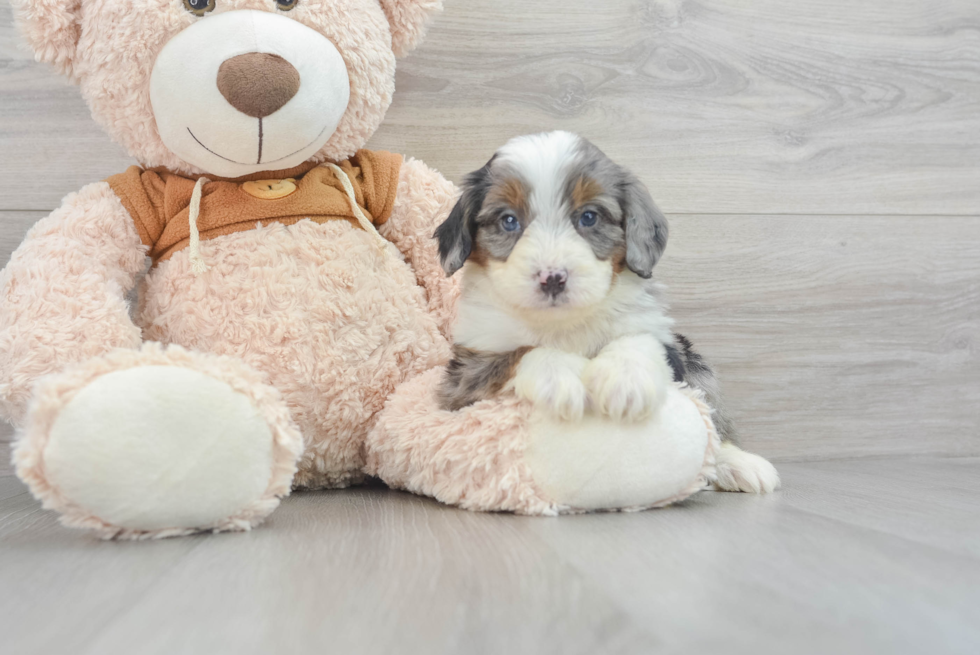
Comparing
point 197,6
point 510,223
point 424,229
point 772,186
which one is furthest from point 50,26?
point 772,186

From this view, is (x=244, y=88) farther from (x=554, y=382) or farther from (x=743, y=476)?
(x=743, y=476)

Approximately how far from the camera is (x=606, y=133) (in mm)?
2156

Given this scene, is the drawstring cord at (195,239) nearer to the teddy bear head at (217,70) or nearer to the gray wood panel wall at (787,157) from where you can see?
the teddy bear head at (217,70)

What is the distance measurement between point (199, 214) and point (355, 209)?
33 centimetres

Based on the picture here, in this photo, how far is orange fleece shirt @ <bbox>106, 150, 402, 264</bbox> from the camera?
166cm

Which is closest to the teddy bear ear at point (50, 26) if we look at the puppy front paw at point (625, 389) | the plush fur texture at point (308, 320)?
the plush fur texture at point (308, 320)

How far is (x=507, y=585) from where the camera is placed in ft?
3.25

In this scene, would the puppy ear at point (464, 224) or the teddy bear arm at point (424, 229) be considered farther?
the teddy bear arm at point (424, 229)

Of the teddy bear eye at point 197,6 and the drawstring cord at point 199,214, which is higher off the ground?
the teddy bear eye at point 197,6

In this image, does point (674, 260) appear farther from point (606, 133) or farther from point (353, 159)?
point (353, 159)

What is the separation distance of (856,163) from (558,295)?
1363 millimetres

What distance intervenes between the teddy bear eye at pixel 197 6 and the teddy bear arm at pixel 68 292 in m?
0.44

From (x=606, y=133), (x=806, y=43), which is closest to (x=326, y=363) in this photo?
(x=606, y=133)

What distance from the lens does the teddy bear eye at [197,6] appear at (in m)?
1.50
